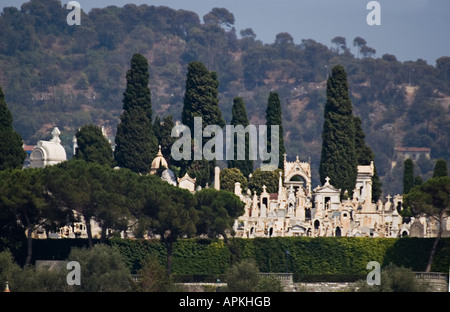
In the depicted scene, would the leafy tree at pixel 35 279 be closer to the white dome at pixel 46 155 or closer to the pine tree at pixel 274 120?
the white dome at pixel 46 155

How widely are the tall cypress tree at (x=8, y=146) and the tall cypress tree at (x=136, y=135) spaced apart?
364 inches

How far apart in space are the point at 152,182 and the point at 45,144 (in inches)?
551

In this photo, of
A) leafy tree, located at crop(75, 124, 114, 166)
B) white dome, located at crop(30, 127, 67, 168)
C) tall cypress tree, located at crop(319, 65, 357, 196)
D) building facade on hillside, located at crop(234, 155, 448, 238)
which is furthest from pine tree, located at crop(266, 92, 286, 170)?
white dome, located at crop(30, 127, 67, 168)

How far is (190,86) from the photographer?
337 ft

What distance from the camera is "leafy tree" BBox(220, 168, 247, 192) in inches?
3819

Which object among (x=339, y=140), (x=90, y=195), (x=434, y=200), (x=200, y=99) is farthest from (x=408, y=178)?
(x=90, y=195)

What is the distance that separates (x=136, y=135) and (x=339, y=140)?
47.8 feet

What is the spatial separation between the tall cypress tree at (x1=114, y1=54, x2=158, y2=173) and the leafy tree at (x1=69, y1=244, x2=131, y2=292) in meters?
21.1

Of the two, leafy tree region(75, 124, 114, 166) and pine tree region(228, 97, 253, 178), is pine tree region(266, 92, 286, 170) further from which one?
leafy tree region(75, 124, 114, 166)

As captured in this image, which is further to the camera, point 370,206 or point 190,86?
point 190,86

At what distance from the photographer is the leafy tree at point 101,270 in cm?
7350

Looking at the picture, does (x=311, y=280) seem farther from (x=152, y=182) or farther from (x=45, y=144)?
(x=45, y=144)
